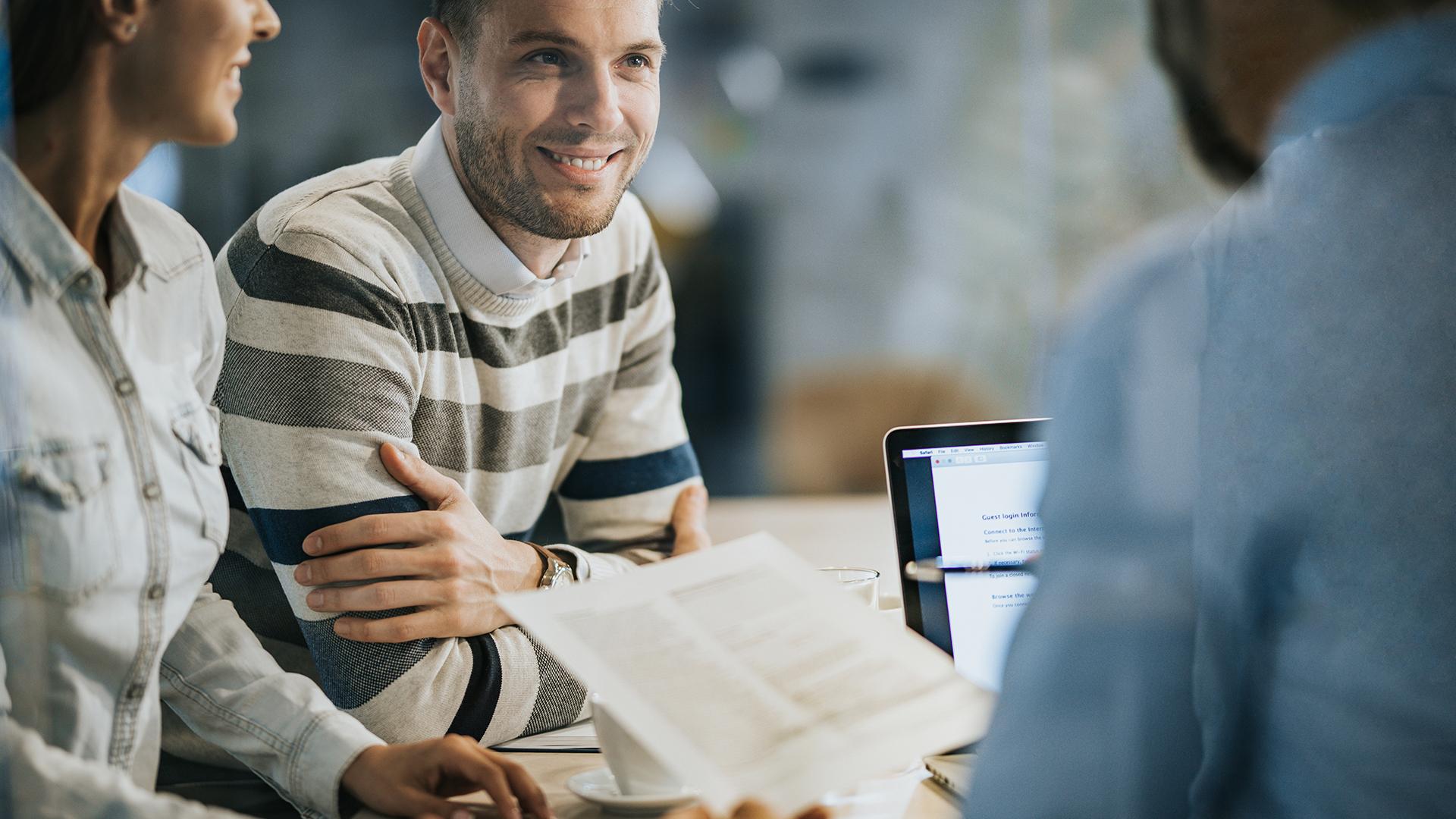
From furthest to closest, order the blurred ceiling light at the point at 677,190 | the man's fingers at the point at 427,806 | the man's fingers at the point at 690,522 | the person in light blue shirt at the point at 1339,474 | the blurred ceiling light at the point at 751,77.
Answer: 1. the blurred ceiling light at the point at 751,77
2. the blurred ceiling light at the point at 677,190
3. the man's fingers at the point at 690,522
4. the man's fingers at the point at 427,806
5. the person in light blue shirt at the point at 1339,474

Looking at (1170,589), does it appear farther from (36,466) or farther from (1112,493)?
(36,466)

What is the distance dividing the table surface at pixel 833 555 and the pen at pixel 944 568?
0.02 meters

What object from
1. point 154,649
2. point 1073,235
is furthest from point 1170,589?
point 154,649

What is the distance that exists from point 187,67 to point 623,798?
1.81 ft

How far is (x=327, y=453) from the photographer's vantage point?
0.97 m

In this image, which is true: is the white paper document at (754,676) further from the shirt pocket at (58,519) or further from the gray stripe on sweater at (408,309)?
the gray stripe on sweater at (408,309)

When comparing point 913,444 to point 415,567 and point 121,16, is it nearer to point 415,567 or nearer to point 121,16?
point 415,567

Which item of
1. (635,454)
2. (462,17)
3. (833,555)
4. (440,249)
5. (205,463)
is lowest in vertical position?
(833,555)

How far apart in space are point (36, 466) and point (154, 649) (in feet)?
0.46

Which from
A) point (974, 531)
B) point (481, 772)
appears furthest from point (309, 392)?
point (974, 531)

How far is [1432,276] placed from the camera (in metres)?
0.59

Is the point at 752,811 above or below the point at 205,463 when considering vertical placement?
below

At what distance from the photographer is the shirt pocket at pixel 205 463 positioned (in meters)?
0.72

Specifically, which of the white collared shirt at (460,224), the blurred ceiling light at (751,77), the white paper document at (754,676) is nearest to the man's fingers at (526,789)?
the white paper document at (754,676)
